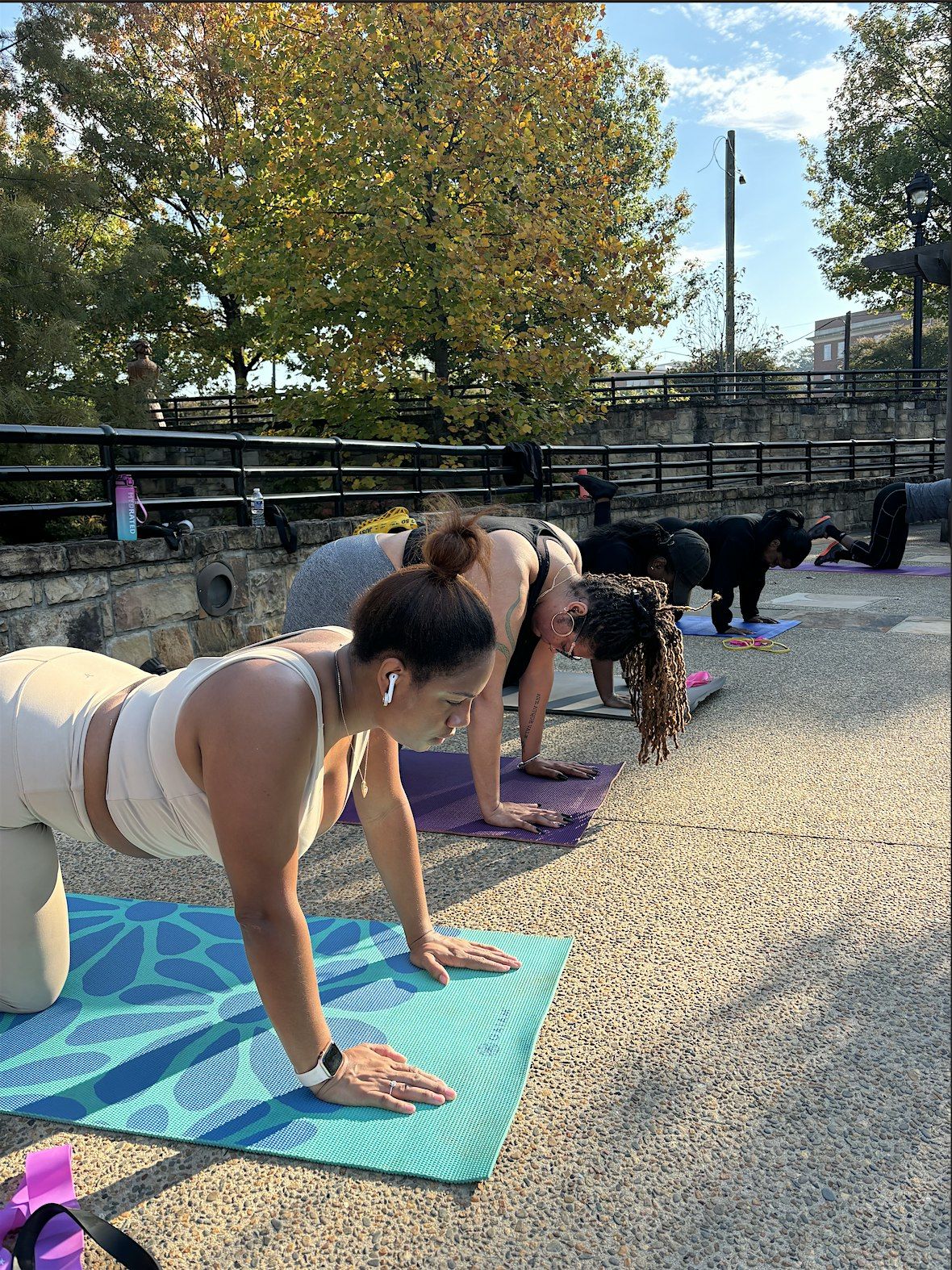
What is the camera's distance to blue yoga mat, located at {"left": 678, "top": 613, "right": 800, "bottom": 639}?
662 centimetres

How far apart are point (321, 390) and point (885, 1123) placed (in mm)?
9659

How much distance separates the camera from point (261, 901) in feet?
5.06

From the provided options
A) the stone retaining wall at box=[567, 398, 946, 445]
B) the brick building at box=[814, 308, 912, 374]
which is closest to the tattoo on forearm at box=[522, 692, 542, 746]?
the stone retaining wall at box=[567, 398, 946, 445]

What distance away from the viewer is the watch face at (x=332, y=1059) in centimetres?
176

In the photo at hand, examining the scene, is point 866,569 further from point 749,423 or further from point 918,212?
point 749,423

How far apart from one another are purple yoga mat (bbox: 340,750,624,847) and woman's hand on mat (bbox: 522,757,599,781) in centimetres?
2

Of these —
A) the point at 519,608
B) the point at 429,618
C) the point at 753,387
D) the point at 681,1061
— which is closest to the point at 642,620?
the point at 519,608

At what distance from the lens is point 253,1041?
2035 mm

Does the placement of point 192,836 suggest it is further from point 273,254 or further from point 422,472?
point 273,254

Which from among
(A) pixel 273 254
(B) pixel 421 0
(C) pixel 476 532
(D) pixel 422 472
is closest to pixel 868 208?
(B) pixel 421 0

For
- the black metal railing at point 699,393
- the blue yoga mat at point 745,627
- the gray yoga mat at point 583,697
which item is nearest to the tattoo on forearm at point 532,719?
the gray yoga mat at point 583,697

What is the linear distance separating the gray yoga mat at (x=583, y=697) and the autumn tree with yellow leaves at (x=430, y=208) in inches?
209

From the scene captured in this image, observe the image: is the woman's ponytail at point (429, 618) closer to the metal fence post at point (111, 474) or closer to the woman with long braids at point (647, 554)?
the woman with long braids at point (647, 554)

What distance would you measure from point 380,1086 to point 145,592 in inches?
133
